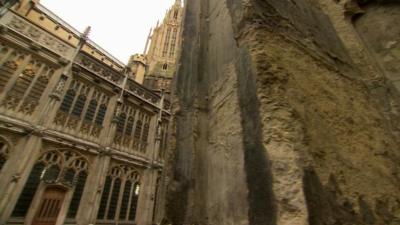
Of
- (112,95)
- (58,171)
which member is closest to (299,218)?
(58,171)

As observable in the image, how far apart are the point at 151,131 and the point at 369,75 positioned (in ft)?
35.1

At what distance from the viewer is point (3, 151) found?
6.43 meters

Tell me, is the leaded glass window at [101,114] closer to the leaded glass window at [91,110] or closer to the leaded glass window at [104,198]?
the leaded glass window at [91,110]

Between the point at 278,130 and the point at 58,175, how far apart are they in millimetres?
9110

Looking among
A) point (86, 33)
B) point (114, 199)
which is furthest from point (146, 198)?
point (86, 33)

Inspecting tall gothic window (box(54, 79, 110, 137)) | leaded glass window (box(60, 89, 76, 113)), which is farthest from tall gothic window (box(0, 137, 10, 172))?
leaded glass window (box(60, 89, 76, 113))

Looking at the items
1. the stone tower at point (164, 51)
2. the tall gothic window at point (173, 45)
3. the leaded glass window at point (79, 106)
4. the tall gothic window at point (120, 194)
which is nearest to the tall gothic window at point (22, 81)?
the leaded glass window at point (79, 106)

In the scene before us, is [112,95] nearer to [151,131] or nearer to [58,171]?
[151,131]

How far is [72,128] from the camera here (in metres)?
8.15

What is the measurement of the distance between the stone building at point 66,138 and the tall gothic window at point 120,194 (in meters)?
0.04

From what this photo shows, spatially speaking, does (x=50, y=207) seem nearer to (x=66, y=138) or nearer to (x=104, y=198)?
(x=104, y=198)

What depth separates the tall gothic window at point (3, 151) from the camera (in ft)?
21.0

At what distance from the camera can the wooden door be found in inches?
267

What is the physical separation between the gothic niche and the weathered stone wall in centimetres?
17
